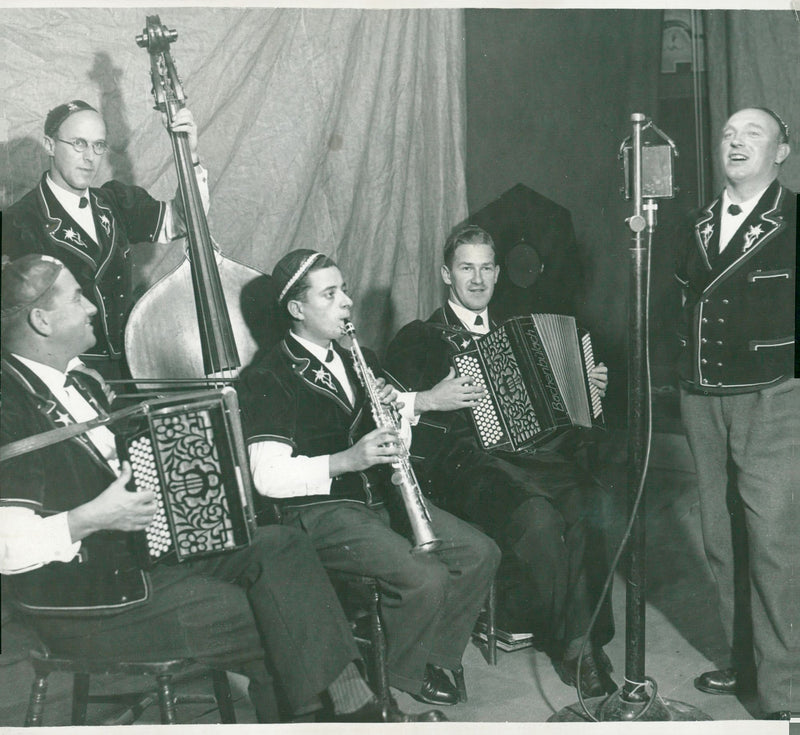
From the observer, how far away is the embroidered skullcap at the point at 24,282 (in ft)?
8.64

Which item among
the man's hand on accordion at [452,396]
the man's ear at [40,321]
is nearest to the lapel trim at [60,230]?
the man's ear at [40,321]

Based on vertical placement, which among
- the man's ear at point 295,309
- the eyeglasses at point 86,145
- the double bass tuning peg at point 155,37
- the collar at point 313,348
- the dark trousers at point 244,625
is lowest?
the dark trousers at point 244,625

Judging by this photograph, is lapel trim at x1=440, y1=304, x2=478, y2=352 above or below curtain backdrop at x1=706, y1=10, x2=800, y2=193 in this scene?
below

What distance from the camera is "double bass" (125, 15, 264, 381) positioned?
2.74 m

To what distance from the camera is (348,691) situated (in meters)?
2.61

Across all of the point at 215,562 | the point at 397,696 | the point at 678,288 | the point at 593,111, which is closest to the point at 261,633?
the point at 215,562

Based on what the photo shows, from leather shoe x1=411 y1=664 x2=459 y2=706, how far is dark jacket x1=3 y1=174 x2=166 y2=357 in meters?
1.41

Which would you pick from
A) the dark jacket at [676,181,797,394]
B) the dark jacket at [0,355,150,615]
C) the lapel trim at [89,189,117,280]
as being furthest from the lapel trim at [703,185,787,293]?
the dark jacket at [0,355,150,615]

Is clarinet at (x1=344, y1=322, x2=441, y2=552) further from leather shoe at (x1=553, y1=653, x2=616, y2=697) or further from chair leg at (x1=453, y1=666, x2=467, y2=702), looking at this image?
leather shoe at (x1=553, y1=653, x2=616, y2=697)

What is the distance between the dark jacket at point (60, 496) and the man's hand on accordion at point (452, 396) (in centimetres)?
103

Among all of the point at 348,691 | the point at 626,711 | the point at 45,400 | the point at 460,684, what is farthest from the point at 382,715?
the point at 45,400

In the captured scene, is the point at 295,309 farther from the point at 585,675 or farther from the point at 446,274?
the point at 585,675

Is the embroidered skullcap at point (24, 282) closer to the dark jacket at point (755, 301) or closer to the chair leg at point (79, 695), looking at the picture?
the chair leg at point (79, 695)

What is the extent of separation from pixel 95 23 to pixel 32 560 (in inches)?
63.4
